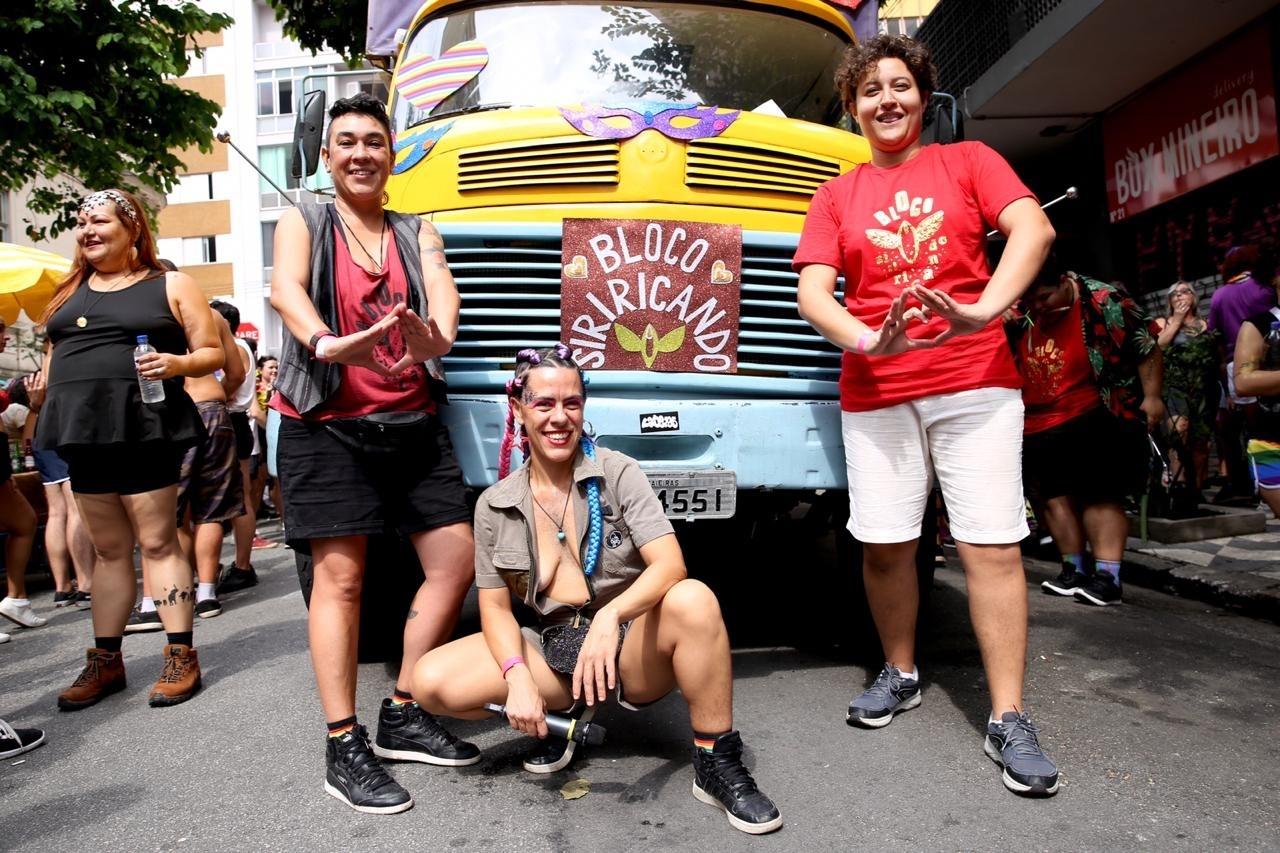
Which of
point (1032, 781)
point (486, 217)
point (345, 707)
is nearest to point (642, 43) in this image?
point (486, 217)

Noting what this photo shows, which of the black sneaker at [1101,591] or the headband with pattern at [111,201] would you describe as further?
the black sneaker at [1101,591]

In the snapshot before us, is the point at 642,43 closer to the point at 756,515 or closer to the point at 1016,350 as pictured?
the point at 756,515

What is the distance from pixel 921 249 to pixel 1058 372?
2.34m

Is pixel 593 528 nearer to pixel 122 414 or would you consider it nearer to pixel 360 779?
pixel 360 779

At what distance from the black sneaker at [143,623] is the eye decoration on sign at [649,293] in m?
3.08

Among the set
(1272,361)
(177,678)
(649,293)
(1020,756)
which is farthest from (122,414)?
(1272,361)

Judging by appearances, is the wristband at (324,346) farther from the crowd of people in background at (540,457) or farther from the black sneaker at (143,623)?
the black sneaker at (143,623)

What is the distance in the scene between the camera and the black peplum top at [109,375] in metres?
3.77

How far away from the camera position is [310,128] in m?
4.43

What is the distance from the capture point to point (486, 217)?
364 cm

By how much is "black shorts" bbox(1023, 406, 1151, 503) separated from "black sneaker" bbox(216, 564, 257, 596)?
480cm

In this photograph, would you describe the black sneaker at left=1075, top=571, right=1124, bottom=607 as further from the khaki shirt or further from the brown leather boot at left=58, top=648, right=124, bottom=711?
the brown leather boot at left=58, top=648, right=124, bottom=711

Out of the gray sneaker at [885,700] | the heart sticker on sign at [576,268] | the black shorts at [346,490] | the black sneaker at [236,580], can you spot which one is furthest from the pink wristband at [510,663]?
the black sneaker at [236,580]

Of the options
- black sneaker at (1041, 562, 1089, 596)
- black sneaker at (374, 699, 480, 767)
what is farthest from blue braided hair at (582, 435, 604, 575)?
black sneaker at (1041, 562, 1089, 596)
